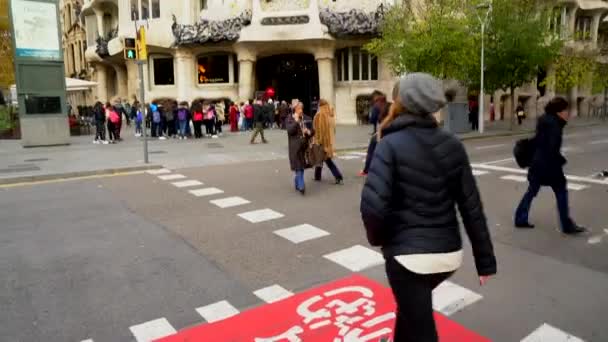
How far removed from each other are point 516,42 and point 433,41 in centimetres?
440

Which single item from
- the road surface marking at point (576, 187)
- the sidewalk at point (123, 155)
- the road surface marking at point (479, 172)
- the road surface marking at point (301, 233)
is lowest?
the road surface marking at point (301, 233)

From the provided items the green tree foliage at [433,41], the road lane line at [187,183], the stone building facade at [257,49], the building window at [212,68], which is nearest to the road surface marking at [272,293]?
the road lane line at [187,183]

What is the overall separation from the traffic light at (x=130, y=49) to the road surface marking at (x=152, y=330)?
10064mm

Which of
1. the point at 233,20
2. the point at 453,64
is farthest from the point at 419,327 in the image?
the point at 233,20

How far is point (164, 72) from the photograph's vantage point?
33375 mm

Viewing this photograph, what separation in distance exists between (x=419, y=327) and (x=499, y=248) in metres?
3.65

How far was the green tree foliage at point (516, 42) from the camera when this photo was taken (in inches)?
838

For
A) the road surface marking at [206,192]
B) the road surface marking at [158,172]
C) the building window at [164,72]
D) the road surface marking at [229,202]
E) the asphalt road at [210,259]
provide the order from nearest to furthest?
1. the asphalt road at [210,259]
2. the road surface marking at [229,202]
3. the road surface marking at [206,192]
4. the road surface marking at [158,172]
5. the building window at [164,72]

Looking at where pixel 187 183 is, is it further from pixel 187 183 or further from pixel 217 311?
pixel 217 311

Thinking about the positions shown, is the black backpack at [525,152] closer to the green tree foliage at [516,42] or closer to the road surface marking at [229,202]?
the road surface marking at [229,202]

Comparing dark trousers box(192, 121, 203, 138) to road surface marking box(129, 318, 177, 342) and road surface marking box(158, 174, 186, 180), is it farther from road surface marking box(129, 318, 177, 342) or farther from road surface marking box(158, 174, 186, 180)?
road surface marking box(129, 318, 177, 342)

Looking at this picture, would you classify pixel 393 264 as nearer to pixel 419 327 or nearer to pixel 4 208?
pixel 419 327

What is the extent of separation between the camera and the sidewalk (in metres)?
11.7

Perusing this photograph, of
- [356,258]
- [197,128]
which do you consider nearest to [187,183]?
[356,258]
